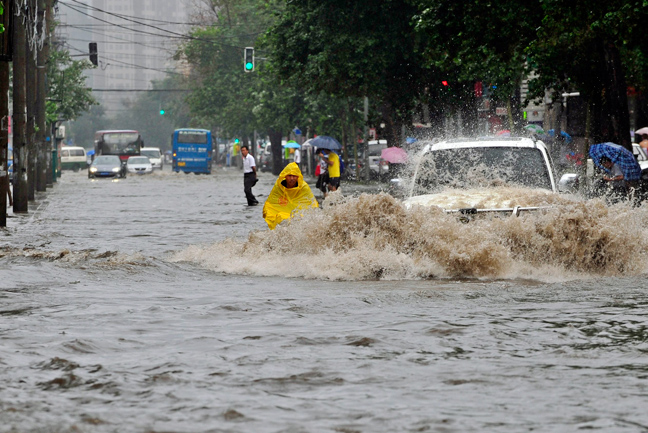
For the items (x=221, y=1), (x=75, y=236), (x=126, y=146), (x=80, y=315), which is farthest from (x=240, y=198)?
(x=126, y=146)

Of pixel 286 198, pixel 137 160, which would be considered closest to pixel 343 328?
pixel 286 198

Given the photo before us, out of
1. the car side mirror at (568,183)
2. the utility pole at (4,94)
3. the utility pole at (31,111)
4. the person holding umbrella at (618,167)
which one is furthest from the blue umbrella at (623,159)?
the utility pole at (31,111)

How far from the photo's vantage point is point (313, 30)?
1388 inches

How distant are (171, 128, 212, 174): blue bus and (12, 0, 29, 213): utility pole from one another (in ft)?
170

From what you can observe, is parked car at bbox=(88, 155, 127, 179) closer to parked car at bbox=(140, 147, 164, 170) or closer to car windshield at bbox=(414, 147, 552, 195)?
parked car at bbox=(140, 147, 164, 170)

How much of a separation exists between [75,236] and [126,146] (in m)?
66.7

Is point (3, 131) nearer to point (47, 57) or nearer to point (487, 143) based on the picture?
point (487, 143)

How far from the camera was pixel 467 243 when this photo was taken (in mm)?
12445

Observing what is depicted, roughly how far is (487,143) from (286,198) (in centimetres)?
292

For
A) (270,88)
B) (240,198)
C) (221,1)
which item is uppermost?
(221,1)

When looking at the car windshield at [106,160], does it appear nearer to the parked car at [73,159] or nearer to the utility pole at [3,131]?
the parked car at [73,159]

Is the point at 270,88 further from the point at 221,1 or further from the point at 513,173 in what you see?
the point at 513,173

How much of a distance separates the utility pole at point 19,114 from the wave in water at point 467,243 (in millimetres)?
14047

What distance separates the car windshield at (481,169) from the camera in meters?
13.8
